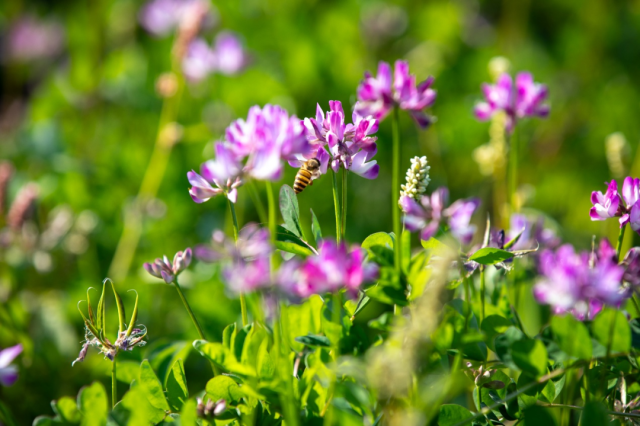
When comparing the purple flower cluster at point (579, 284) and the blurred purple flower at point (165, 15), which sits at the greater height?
the blurred purple flower at point (165, 15)

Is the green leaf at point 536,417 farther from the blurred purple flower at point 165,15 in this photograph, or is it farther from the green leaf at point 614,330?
the blurred purple flower at point 165,15

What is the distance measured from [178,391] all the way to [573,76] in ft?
5.92

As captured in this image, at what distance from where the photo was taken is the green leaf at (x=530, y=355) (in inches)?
17.5

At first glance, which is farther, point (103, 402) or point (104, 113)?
point (104, 113)

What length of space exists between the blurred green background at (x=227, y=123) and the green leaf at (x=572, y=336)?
45cm

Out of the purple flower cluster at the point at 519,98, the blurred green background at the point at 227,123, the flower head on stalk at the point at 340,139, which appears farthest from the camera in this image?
the blurred green background at the point at 227,123

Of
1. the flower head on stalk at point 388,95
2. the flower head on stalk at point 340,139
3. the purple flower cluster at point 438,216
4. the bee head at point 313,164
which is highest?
the flower head on stalk at point 388,95

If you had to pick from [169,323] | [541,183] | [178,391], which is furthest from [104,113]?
[178,391]

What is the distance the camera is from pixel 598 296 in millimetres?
388

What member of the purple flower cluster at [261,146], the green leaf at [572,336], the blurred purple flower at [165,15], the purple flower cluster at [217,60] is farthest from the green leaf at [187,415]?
the blurred purple flower at [165,15]

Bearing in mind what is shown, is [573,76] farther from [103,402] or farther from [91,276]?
[103,402]

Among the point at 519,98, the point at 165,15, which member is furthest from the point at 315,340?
the point at 165,15

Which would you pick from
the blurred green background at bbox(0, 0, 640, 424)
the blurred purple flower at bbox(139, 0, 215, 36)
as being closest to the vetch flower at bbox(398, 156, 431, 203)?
the blurred green background at bbox(0, 0, 640, 424)

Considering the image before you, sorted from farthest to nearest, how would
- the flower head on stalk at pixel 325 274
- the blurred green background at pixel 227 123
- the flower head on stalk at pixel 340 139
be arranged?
the blurred green background at pixel 227 123, the flower head on stalk at pixel 340 139, the flower head on stalk at pixel 325 274
